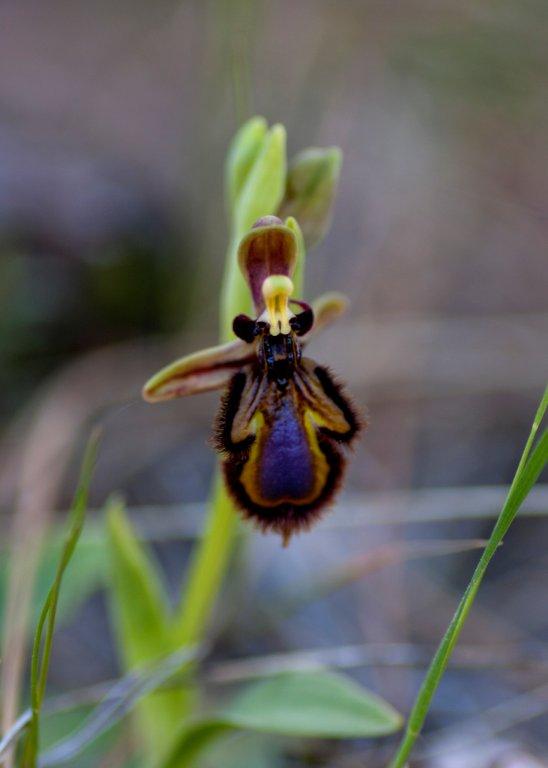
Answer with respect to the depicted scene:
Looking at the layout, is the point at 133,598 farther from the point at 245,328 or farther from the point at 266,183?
the point at 266,183

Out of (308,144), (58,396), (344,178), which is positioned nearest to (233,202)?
(58,396)

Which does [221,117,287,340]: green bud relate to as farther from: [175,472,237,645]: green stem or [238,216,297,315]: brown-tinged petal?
[175,472,237,645]: green stem

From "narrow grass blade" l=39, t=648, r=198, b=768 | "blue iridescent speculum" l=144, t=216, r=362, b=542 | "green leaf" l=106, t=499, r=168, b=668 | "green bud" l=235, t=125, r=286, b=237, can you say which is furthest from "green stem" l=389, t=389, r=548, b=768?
"green leaf" l=106, t=499, r=168, b=668

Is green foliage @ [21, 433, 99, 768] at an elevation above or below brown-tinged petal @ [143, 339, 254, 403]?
below

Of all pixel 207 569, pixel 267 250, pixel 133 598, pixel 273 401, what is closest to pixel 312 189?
pixel 267 250

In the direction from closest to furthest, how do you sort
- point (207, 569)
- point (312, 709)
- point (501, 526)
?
point (501, 526) < point (312, 709) < point (207, 569)

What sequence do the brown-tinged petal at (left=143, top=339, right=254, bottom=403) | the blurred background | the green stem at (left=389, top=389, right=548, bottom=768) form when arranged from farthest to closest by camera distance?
the blurred background → the brown-tinged petal at (left=143, top=339, right=254, bottom=403) → the green stem at (left=389, top=389, right=548, bottom=768)
